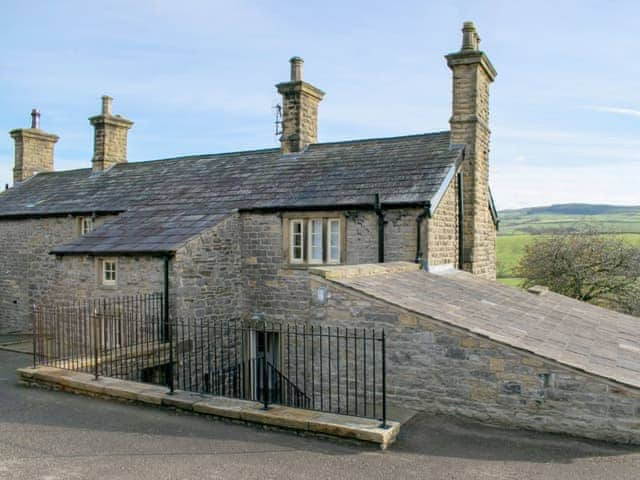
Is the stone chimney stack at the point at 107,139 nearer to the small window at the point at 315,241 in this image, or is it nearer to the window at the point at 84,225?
the window at the point at 84,225

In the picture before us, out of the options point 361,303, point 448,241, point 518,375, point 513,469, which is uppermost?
point 448,241

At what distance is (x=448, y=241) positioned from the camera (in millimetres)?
14781

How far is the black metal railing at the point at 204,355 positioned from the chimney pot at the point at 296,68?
26.9 feet

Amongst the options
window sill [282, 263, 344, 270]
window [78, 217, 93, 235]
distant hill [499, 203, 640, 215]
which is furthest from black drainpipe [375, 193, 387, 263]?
distant hill [499, 203, 640, 215]

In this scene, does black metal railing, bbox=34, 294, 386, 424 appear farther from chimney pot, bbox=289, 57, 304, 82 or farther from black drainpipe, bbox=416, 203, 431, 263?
chimney pot, bbox=289, 57, 304, 82

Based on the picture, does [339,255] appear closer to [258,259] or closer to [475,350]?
[258,259]

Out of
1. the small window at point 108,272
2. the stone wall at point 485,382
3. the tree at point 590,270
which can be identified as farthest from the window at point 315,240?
the tree at point 590,270

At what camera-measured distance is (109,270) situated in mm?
14742

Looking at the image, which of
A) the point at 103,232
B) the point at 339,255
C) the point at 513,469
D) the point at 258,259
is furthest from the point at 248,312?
the point at 513,469

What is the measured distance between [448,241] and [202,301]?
6570mm

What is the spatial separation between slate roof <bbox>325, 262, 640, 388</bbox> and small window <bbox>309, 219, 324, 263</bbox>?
2994 mm

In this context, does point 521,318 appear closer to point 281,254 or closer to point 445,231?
point 445,231

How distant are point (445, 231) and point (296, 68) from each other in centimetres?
767

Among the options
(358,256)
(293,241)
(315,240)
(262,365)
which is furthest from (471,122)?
(262,365)
